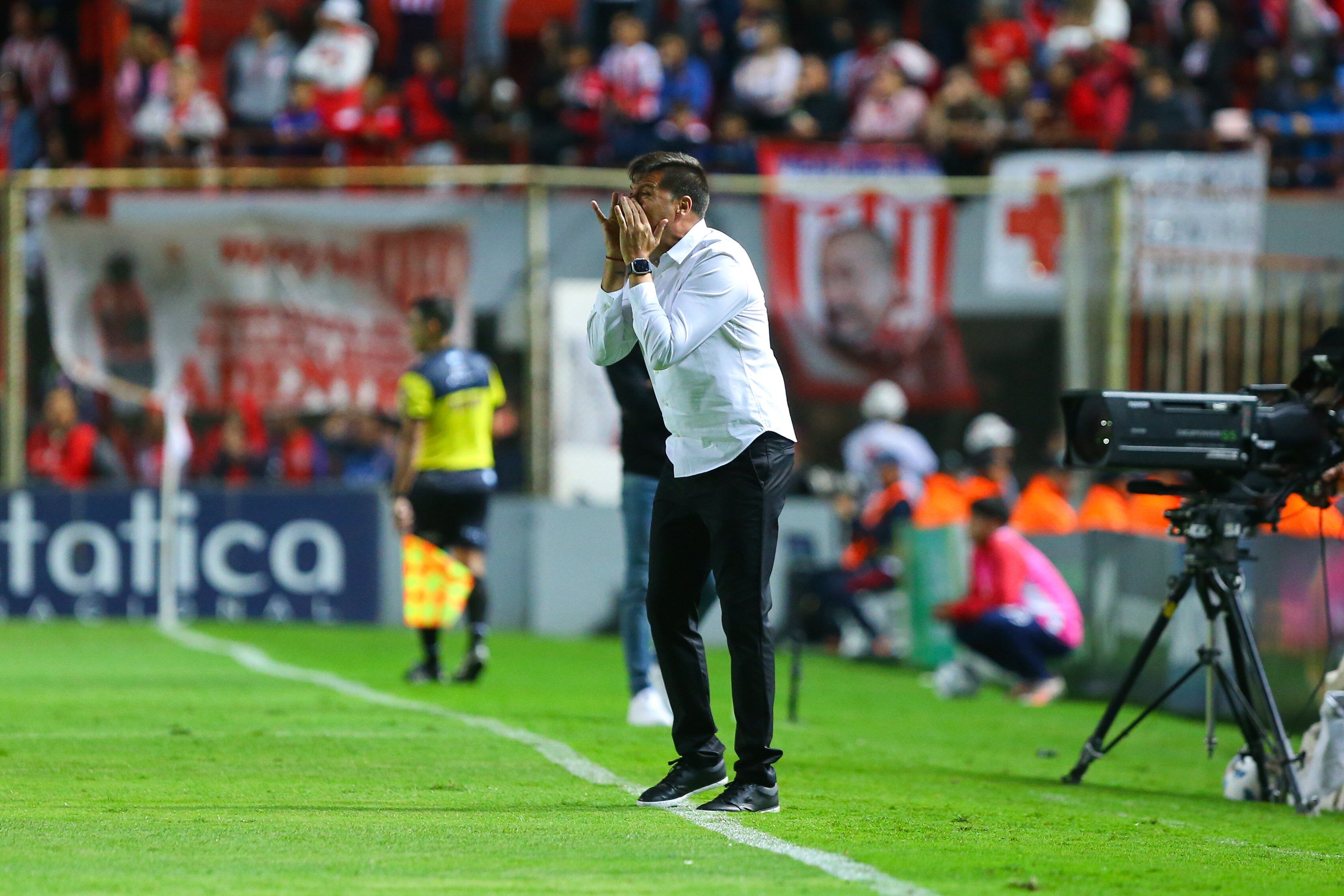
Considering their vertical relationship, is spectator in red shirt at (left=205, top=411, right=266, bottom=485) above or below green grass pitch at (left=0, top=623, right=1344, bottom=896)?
above

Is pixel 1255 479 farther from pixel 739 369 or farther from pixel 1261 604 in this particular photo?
pixel 1261 604

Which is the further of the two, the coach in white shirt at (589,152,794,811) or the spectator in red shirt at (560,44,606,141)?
the spectator in red shirt at (560,44,606,141)

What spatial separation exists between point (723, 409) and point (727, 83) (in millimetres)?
14600

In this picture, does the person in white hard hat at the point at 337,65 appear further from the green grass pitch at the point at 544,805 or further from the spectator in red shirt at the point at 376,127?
the green grass pitch at the point at 544,805

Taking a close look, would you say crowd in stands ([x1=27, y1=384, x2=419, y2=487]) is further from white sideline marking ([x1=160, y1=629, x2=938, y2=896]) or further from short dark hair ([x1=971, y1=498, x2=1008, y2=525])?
short dark hair ([x1=971, y1=498, x2=1008, y2=525])

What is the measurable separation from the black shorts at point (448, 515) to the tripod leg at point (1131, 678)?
466 cm

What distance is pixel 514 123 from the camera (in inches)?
800

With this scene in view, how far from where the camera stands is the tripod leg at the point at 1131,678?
8.24 metres

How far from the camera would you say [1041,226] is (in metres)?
17.4

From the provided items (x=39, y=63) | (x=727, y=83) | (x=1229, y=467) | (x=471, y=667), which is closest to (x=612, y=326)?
(x=1229, y=467)

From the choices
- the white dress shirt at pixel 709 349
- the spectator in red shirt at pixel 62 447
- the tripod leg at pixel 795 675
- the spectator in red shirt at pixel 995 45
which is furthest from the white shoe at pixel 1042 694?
the spectator in red shirt at pixel 62 447

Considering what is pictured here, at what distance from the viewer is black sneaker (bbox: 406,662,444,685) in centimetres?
1221

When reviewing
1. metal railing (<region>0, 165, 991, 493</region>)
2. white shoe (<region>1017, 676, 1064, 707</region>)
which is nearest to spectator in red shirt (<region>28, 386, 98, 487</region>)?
metal railing (<region>0, 165, 991, 493</region>)

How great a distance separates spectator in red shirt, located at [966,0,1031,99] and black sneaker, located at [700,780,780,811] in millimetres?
14272
